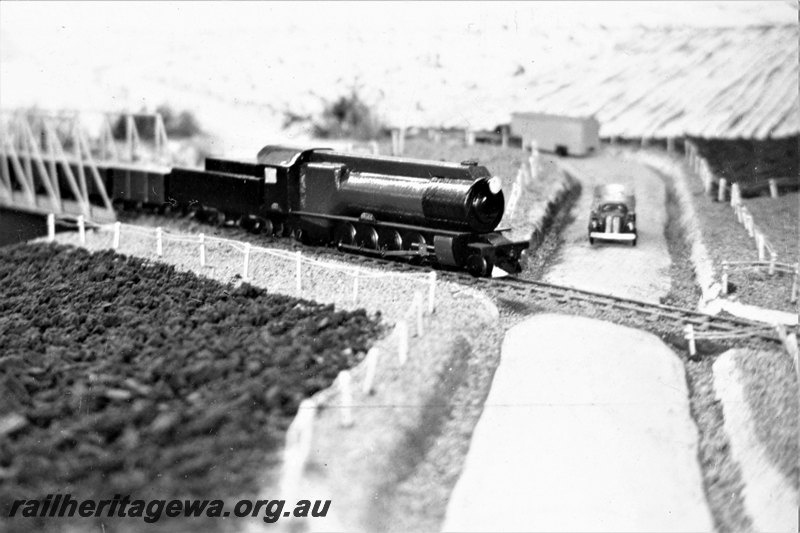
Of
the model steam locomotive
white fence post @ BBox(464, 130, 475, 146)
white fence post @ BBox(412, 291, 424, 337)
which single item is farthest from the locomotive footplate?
white fence post @ BBox(412, 291, 424, 337)

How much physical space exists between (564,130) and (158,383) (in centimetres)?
669

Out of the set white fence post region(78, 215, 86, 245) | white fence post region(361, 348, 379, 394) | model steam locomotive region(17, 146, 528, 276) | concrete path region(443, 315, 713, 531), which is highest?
model steam locomotive region(17, 146, 528, 276)

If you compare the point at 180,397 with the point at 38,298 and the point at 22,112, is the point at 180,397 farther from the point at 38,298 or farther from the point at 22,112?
the point at 22,112

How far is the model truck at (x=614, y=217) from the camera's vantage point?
34.4 feet

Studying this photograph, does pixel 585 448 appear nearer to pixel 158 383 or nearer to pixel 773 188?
pixel 158 383

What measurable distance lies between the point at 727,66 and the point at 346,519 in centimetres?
724

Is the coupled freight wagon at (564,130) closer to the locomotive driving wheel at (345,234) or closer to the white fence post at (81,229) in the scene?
the locomotive driving wheel at (345,234)

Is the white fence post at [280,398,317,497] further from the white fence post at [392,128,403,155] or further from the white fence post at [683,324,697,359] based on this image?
the white fence post at [392,128,403,155]

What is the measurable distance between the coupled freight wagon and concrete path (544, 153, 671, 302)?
0.66 feet

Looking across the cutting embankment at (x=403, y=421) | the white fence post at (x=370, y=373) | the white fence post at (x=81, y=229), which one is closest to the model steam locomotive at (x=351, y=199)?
the cutting embankment at (x=403, y=421)

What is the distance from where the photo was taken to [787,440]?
743 centimetres

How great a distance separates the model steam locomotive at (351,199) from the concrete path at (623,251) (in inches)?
29.9

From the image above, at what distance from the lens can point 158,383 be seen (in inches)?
313

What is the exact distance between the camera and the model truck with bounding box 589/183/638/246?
1050 centimetres
